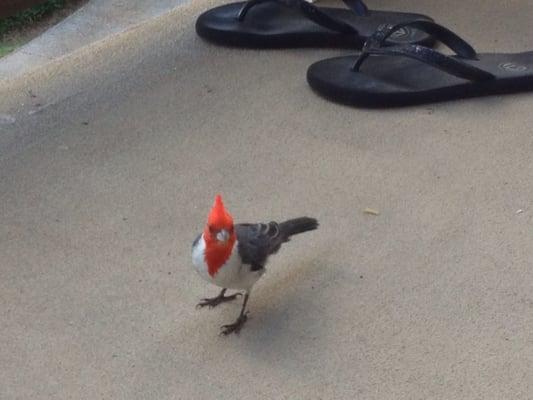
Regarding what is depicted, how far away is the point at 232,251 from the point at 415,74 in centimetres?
112

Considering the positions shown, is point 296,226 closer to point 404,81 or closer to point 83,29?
point 404,81

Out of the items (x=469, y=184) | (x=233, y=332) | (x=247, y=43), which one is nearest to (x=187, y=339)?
(x=233, y=332)

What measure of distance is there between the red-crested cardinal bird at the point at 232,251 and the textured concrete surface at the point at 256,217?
3.7 inches

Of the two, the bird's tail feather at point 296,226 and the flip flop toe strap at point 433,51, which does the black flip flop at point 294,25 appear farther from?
the bird's tail feather at point 296,226

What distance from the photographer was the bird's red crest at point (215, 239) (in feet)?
5.20

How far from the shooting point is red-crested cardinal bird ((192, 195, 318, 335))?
5.24ft

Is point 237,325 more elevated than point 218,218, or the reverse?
point 218,218

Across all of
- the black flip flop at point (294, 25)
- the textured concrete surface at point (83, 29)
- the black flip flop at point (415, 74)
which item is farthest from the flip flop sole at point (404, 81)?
the textured concrete surface at point (83, 29)

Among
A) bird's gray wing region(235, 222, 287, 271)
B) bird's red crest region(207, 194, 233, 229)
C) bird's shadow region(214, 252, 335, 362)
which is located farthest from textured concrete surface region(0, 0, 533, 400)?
bird's red crest region(207, 194, 233, 229)

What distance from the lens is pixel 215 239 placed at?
1598 millimetres

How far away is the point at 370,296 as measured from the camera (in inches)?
71.7

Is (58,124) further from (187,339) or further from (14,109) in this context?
(187,339)

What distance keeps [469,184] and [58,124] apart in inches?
41.8

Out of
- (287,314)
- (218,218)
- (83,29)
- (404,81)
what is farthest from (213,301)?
(83,29)
